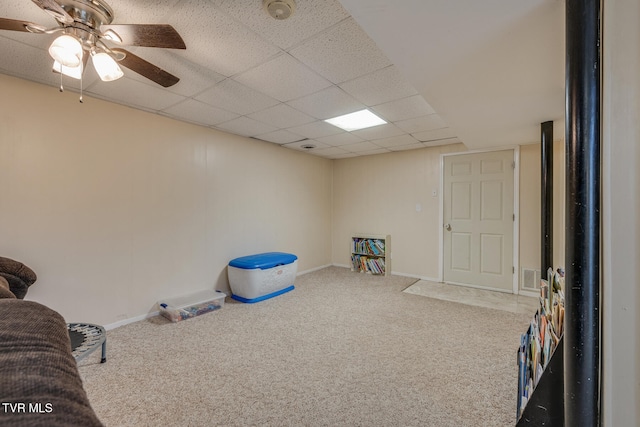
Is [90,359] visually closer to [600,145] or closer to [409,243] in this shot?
[600,145]

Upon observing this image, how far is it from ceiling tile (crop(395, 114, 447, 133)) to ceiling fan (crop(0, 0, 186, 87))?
7.76 ft

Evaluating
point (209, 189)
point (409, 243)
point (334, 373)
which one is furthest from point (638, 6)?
point (409, 243)

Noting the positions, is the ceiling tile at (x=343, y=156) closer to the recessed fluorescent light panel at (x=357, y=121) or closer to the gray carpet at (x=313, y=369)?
the recessed fluorescent light panel at (x=357, y=121)

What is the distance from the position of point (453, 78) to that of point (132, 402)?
9.08 ft

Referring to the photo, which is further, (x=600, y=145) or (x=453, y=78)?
(x=453, y=78)

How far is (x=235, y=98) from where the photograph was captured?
244 centimetres

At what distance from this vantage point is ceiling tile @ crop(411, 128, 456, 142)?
339 cm

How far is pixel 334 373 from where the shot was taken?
1.89 meters

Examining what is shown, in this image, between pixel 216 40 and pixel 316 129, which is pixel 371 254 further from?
pixel 216 40

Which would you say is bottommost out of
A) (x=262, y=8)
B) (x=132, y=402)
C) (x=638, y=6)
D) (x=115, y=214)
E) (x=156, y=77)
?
(x=132, y=402)

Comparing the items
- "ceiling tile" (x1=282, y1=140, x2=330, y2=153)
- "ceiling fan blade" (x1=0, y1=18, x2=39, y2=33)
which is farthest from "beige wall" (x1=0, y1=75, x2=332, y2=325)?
"ceiling fan blade" (x1=0, y1=18, x2=39, y2=33)

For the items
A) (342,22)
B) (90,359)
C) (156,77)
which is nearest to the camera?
(342,22)

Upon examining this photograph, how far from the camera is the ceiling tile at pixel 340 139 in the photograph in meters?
3.64

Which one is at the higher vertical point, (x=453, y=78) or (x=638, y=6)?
(x=453, y=78)
